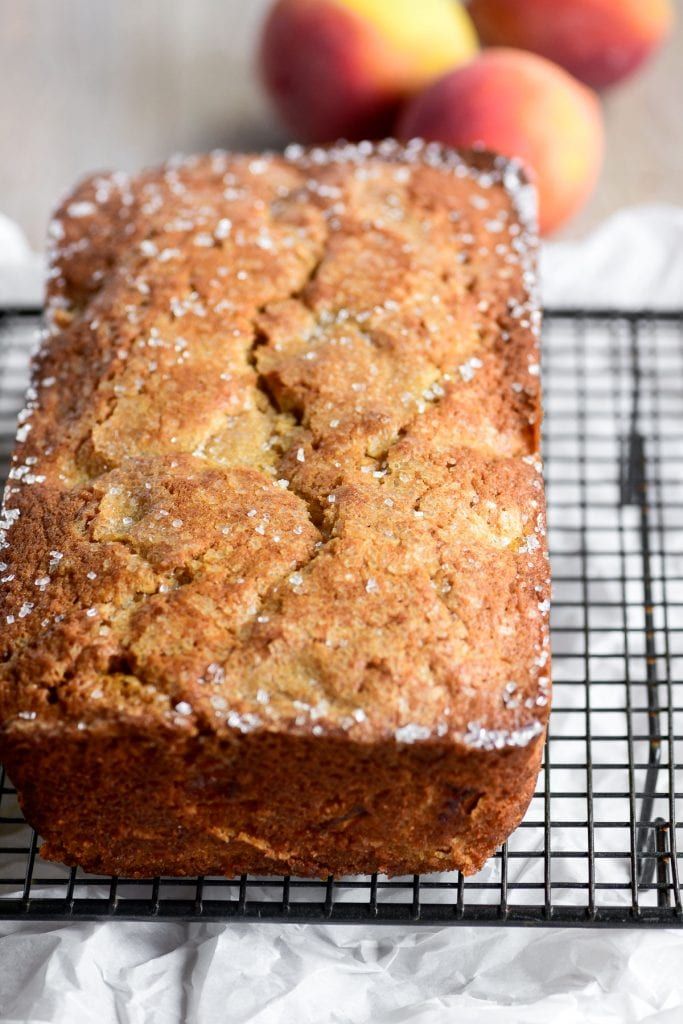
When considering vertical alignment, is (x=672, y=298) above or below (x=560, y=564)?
above

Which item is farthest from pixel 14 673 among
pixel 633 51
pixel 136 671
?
pixel 633 51

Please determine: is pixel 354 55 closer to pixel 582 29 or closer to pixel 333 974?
pixel 582 29

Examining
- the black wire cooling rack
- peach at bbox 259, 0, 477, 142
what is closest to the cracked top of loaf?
the black wire cooling rack

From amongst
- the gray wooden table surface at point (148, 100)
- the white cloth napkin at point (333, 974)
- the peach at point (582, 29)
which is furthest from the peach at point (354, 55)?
the white cloth napkin at point (333, 974)

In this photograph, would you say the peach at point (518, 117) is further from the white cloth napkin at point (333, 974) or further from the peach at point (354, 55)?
the white cloth napkin at point (333, 974)

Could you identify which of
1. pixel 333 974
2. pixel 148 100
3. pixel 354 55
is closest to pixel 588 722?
pixel 333 974

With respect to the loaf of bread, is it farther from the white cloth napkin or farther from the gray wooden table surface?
the gray wooden table surface

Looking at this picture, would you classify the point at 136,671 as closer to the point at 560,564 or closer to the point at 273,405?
the point at 273,405
